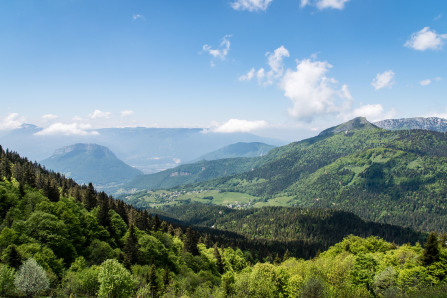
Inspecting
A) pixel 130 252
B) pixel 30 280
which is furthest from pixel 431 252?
pixel 30 280

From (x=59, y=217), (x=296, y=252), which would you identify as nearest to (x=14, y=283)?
(x=59, y=217)

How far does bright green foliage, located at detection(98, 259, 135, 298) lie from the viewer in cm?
4950

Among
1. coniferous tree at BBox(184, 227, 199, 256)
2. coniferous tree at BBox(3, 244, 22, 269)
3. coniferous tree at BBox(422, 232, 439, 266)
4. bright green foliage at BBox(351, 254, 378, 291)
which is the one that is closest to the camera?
coniferous tree at BBox(3, 244, 22, 269)

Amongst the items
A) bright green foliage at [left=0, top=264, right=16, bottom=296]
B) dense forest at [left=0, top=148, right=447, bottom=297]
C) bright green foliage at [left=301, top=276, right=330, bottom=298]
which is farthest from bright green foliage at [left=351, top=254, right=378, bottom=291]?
bright green foliage at [left=0, top=264, right=16, bottom=296]

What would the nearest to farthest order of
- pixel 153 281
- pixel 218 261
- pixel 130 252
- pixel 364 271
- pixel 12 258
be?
pixel 12 258, pixel 153 281, pixel 364 271, pixel 130 252, pixel 218 261

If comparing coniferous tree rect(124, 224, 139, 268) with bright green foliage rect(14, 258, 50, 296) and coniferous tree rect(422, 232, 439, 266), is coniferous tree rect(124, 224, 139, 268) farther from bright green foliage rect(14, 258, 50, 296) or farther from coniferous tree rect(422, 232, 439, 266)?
coniferous tree rect(422, 232, 439, 266)

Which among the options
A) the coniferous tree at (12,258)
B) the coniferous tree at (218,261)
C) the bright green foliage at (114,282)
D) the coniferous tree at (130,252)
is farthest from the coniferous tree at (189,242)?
the coniferous tree at (12,258)

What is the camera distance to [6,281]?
4481 cm

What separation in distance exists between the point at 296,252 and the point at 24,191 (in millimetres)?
159697

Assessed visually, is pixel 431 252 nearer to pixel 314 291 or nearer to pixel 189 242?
pixel 314 291

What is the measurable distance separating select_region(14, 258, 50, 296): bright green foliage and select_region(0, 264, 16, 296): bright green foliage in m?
1.15

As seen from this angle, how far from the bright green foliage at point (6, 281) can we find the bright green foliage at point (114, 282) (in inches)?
561

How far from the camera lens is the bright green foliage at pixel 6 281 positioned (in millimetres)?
44184

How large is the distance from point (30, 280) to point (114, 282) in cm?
1400
